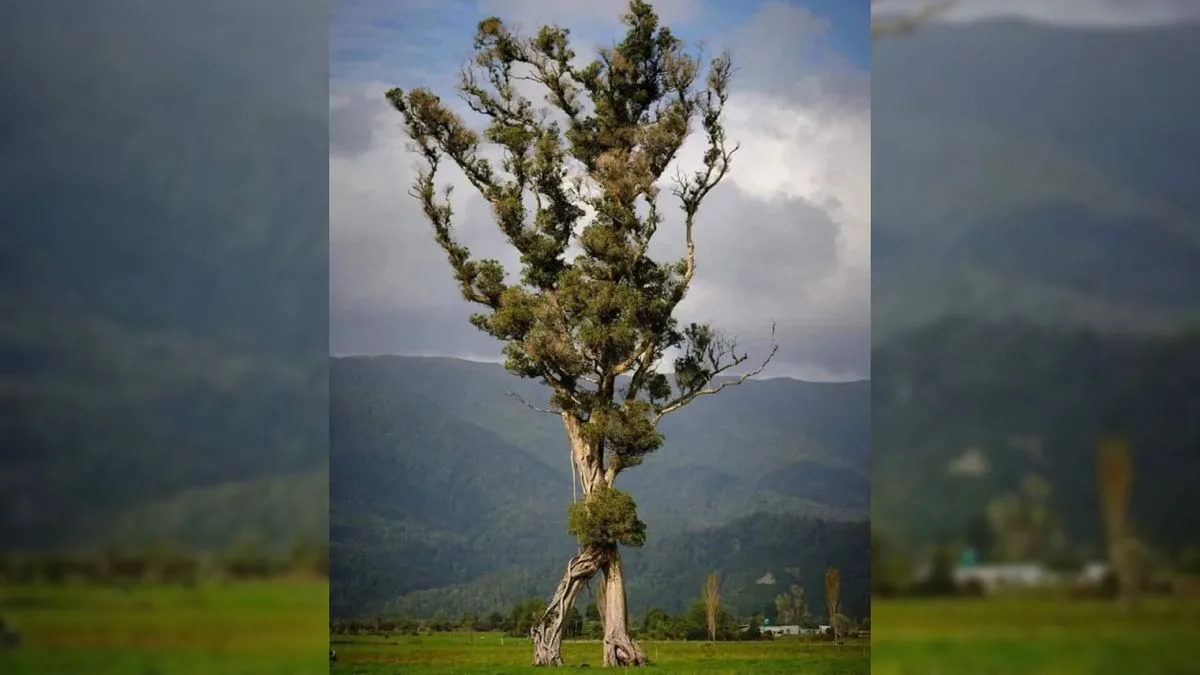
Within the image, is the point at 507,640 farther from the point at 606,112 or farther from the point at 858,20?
the point at 858,20

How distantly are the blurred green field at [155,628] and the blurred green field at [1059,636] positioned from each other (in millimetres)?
3263

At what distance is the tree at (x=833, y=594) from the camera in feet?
26.2

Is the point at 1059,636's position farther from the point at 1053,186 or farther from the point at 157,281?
the point at 157,281

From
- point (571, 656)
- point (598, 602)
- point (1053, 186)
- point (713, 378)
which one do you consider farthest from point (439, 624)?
point (1053, 186)

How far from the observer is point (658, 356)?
760 cm

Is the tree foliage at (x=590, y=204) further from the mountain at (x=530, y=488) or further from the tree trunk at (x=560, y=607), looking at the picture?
the mountain at (x=530, y=488)

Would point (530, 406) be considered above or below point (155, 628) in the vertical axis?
above

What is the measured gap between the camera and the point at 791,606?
8.04 meters

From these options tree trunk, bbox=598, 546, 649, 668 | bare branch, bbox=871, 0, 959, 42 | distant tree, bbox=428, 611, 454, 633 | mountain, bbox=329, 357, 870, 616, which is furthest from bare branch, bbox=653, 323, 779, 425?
bare branch, bbox=871, 0, 959, 42

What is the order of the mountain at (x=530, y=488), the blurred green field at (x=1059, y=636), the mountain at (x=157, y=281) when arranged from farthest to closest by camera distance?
the mountain at (x=530, y=488) → the blurred green field at (x=1059, y=636) → the mountain at (x=157, y=281)

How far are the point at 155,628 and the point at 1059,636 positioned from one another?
458cm

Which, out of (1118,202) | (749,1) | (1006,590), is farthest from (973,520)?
(749,1)

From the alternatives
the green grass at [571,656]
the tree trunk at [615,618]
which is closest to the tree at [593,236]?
the tree trunk at [615,618]

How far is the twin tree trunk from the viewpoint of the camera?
7457 millimetres
